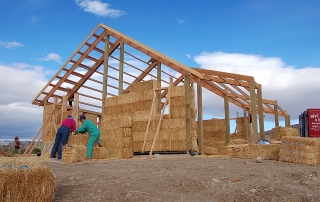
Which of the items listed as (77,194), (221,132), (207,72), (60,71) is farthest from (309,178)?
(60,71)

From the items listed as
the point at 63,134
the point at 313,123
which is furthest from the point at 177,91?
the point at 313,123

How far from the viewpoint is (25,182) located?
382 centimetres

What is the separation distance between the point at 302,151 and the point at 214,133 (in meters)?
A: 9.95

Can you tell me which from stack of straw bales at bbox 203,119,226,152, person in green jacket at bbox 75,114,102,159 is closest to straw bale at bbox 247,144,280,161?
person in green jacket at bbox 75,114,102,159

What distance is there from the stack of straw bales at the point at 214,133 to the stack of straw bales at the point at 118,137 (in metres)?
6.88

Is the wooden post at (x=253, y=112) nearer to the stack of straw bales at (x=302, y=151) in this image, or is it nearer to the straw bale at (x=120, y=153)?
the stack of straw bales at (x=302, y=151)

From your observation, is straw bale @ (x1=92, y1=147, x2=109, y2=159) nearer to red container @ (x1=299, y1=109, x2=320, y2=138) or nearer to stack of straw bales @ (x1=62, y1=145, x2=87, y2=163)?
stack of straw bales @ (x1=62, y1=145, x2=87, y2=163)

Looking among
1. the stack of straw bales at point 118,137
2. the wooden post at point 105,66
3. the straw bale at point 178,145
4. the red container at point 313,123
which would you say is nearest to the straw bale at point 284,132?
the red container at point 313,123

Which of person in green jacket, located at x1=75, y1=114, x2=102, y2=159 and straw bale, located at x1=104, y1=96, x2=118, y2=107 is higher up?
straw bale, located at x1=104, y1=96, x2=118, y2=107

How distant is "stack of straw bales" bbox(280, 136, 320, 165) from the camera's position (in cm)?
834

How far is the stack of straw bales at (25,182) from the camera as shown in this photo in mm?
3730

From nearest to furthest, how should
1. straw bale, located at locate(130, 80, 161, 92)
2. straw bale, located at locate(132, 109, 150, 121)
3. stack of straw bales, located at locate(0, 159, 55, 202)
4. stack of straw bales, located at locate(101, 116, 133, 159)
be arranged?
stack of straw bales, located at locate(0, 159, 55, 202), stack of straw bales, located at locate(101, 116, 133, 159), straw bale, located at locate(132, 109, 150, 121), straw bale, located at locate(130, 80, 161, 92)

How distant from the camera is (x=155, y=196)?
4.38 meters

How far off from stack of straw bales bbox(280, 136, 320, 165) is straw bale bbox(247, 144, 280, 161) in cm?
67
